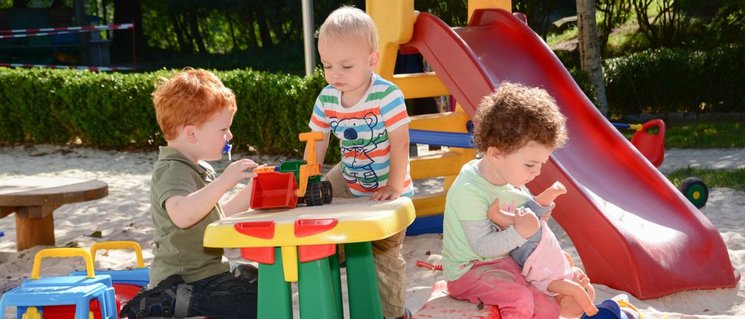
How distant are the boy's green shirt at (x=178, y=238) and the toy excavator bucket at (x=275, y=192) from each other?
23 cm

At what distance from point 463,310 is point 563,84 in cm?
315

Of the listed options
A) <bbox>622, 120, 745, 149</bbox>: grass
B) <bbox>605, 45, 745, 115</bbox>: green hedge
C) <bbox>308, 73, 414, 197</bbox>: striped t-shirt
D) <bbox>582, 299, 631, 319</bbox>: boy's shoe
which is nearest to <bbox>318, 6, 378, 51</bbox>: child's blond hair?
<bbox>308, 73, 414, 197</bbox>: striped t-shirt

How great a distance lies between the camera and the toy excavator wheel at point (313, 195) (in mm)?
3111

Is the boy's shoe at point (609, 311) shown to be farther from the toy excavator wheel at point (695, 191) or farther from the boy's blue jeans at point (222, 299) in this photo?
the toy excavator wheel at point (695, 191)

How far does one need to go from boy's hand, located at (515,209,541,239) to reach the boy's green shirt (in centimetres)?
102

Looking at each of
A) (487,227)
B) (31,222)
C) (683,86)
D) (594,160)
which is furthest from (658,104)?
(487,227)

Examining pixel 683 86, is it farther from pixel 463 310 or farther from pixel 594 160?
pixel 463 310

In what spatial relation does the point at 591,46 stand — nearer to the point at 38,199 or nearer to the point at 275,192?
the point at 38,199

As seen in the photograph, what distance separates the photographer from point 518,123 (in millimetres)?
3133

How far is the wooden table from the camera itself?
217 inches

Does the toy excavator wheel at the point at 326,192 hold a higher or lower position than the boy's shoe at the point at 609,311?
higher

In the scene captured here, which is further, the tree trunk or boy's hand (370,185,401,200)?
the tree trunk

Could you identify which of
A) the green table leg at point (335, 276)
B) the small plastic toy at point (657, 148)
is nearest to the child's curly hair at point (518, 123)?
the green table leg at point (335, 276)

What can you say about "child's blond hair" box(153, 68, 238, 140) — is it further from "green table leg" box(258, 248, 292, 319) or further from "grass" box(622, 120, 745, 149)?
"grass" box(622, 120, 745, 149)
